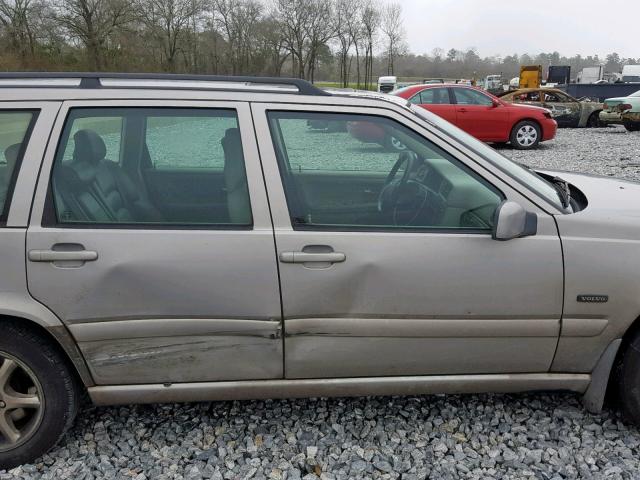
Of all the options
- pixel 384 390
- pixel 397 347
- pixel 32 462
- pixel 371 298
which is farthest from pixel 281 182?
pixel 32 462

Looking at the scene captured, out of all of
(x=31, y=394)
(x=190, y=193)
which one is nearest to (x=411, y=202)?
(x=190, y=193)

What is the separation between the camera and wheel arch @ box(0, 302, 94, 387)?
2053 mm

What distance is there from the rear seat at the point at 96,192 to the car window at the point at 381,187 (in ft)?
2.18

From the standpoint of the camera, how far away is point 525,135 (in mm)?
12812

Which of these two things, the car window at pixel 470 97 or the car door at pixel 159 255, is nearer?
the car door at pixel 159 255

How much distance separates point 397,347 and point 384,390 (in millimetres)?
237

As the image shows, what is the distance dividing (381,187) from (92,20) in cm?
3570

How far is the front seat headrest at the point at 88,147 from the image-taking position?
2.24 m

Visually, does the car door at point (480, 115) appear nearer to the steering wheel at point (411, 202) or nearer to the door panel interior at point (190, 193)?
the steering wheel at point (411, 202)

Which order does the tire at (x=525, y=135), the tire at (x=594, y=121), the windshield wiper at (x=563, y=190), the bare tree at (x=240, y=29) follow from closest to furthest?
1. the windshield wiper at (x=563, y=190)
2. the tire at (x=525, y=135)
3. the tire at (x=594, y=121)
4. the bare tree at (x=240, y=29)

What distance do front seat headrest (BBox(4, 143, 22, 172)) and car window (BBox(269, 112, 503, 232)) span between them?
1.10 m

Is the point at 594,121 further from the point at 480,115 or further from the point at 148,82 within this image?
the point at 148,82

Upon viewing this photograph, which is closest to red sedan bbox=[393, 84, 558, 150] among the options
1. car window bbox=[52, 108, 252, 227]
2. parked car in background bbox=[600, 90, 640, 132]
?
parked car in background bbox=[600, 90, 640, 132]

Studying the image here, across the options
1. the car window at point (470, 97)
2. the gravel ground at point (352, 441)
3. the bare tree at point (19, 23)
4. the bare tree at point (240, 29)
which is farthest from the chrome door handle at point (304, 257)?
the bare tree at point (240, 29)
